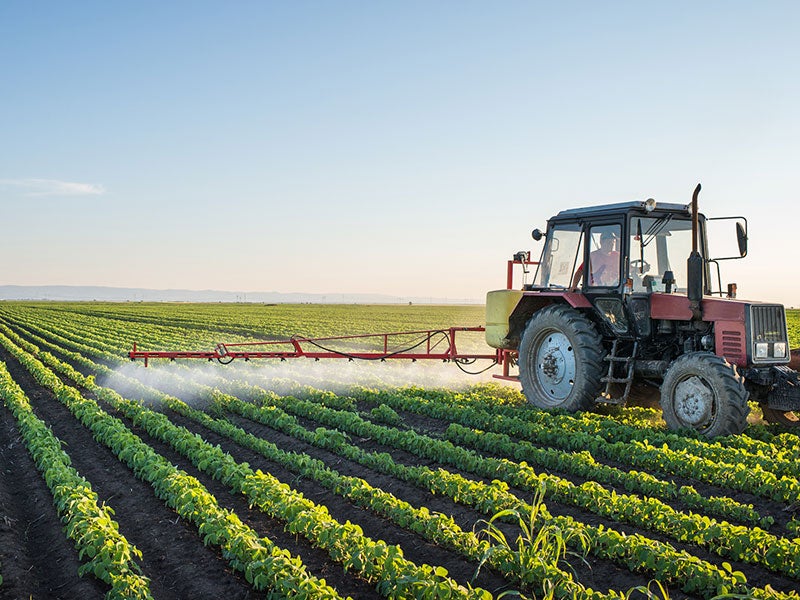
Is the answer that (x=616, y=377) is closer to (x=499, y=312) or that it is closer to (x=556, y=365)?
(x=556, y=365)

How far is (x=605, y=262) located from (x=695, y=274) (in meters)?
1.38

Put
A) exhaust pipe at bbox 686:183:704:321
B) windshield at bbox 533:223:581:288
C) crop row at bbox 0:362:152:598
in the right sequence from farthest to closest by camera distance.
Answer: windshield at bbox 533:223:581:288, exhaust pipe at bbox 686:183:704:321, crop row at bbox 0:362:152:598

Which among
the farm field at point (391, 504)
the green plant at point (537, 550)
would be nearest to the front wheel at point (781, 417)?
the farm field at point (391, 504)

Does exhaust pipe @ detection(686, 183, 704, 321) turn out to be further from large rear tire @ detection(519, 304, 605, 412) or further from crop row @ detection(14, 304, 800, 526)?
crop row @ detection(14, 304, 800, 526)

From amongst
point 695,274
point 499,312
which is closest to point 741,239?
point 695,274

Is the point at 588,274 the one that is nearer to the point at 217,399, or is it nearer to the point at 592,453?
the point at 592,453

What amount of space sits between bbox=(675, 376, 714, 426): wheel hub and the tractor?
1 cm

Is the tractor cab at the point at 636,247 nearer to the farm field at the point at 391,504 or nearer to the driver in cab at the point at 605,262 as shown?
the driver in cab at the point at 605,262

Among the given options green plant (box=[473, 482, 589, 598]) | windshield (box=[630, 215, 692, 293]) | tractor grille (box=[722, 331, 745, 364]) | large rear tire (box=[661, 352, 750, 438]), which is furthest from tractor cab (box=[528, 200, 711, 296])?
green plant (box=[473, 482, 589, 598])

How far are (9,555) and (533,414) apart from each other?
5.99 m

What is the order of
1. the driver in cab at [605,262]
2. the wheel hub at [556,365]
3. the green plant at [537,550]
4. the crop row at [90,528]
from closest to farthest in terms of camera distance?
1. the green plant at [537,550]
2. the crop row at [90,528]
3. the driver in cab at [605,262]
4. the wheel hub at [556,365]

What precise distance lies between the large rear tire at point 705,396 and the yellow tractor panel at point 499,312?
2732 mm

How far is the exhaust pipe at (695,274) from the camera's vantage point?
24.3ft

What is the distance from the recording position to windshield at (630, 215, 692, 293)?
8.49 meters
